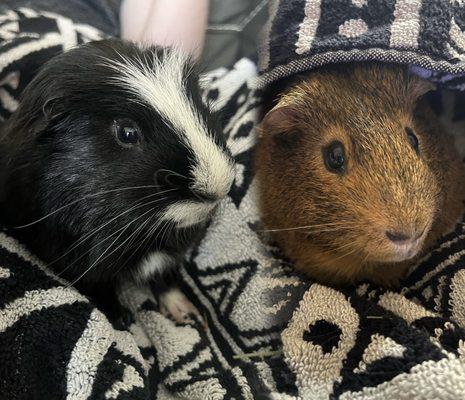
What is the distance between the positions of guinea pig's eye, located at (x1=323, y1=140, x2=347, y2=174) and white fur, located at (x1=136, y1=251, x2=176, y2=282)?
0.39 meters

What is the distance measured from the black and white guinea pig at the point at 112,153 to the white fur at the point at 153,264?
9 centimetres

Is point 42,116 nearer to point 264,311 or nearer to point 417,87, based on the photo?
point 264,311

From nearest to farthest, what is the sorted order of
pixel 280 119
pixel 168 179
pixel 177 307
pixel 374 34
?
pixel 168 179 < pixel 374 34 < pixel 280 119 < pixel 177 307

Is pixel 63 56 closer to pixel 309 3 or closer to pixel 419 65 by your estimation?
pixel 309 3

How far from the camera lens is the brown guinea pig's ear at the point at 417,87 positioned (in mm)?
1104

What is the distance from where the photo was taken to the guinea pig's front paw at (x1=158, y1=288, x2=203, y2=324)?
1.23m

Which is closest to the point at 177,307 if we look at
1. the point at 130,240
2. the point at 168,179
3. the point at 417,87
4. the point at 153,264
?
the point at 153,264

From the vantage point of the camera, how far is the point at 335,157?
1046mm

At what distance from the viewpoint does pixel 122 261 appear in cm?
107

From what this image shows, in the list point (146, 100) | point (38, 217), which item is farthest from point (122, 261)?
point (146, 100)

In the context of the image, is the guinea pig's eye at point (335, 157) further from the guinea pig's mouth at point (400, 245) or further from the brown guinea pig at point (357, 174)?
the guinea pig's mouth at point (400, 245)

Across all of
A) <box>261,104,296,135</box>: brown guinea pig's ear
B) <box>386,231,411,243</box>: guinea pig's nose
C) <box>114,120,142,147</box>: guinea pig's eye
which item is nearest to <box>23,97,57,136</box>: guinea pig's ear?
<box>114,120,142,147</box>: guinea pig's eye

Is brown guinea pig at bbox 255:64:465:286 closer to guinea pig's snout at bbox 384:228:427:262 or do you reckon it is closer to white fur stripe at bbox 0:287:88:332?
guinea pig's snout at bbox 384:228:427:262

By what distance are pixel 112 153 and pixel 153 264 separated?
299 millimetres
